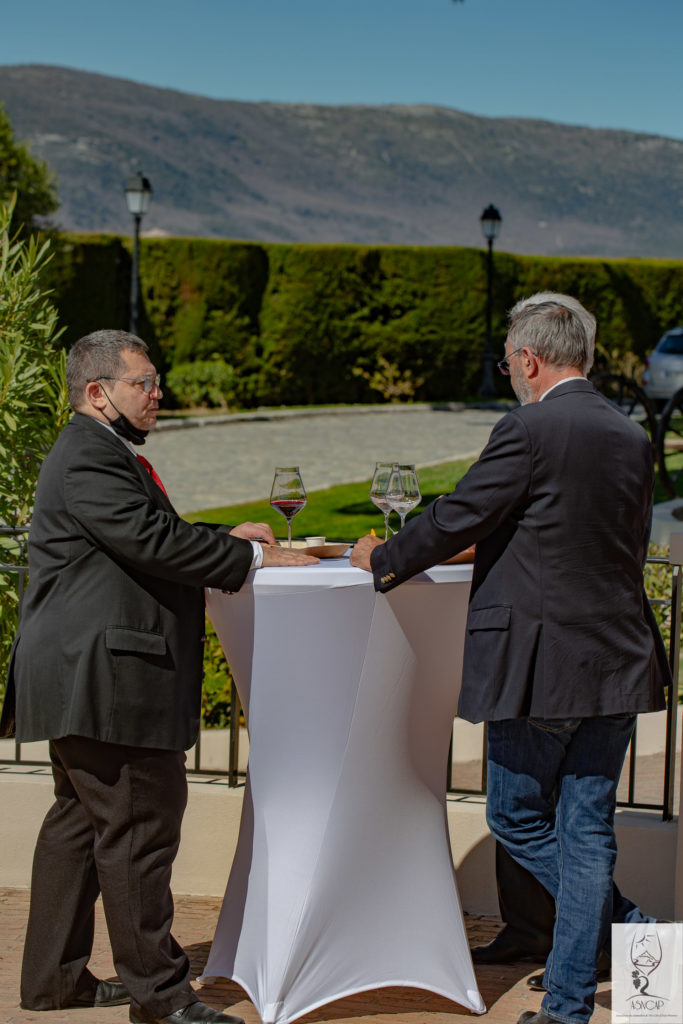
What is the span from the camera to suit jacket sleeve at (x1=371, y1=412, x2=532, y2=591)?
2787 mm

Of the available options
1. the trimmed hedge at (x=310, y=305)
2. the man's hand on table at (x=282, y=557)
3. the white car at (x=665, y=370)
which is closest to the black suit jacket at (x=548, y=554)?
the man's hand on table at (x=282, y=557)

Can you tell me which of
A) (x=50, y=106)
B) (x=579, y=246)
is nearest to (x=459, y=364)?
(x=579, y=246)

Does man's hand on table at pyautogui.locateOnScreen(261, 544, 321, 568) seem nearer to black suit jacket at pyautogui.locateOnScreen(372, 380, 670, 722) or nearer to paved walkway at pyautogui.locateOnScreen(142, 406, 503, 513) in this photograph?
black suit jacket at pyautogui.locateOnScreen(372, 380, 670, 722)

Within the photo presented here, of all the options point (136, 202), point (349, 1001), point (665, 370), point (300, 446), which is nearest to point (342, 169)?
point (136, 202)

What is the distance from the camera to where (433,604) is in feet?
9.85

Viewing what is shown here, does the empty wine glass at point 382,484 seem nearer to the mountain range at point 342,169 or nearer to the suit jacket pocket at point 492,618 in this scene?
the suit jacket pocket at point 492,618

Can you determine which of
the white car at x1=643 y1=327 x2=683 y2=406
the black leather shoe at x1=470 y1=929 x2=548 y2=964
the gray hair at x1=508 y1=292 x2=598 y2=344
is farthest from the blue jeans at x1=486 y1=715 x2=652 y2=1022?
the white car at x1=643 y1=327 x2=683 y2=406

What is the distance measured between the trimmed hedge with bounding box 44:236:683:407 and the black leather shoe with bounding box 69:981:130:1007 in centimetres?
1849

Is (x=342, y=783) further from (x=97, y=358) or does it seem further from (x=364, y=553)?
(x=97, y=358)

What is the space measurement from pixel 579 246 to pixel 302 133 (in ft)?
157

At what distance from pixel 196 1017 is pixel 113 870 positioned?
0.44 meters

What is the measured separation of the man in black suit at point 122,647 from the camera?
2.83 meters

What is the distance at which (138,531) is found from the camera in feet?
9.18

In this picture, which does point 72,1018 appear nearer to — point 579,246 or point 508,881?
point 508,881
